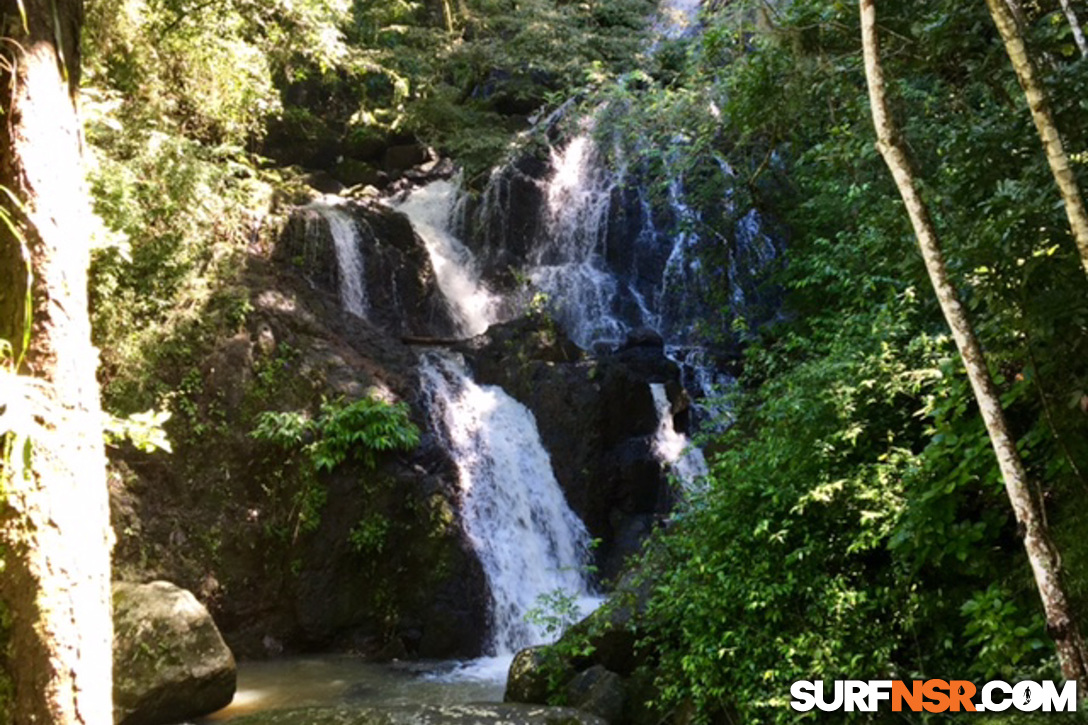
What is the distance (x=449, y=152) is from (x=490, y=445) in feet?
33.4

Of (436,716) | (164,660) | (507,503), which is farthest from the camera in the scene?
(507,503)

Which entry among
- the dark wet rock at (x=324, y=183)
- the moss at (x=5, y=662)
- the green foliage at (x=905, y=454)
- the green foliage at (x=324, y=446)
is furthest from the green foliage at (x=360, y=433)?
the dark wet rock at (x=324, y=183)

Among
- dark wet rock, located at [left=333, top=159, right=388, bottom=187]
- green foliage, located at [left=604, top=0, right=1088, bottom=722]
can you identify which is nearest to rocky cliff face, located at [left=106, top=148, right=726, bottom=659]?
green foliage, located at [left=604, top=0, right=1088, bottom=722]

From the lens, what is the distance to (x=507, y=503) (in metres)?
12.0

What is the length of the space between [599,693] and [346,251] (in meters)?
10.6

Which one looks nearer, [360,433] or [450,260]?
[360,433]

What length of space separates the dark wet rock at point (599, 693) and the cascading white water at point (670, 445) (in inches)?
236

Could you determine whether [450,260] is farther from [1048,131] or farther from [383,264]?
[1048,131]

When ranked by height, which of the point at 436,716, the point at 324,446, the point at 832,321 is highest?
the point at 832,321

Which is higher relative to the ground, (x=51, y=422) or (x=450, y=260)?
(x=450, y=260)

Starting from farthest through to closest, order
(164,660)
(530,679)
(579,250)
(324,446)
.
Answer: (579,250)
(324,446)
(164,660)
(530,679)

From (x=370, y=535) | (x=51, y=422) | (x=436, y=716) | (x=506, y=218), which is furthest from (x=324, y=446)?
(x=506, y=218)

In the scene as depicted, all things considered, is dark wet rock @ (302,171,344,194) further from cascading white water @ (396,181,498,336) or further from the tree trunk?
the tree trunk

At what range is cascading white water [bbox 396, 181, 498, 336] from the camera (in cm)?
1684
